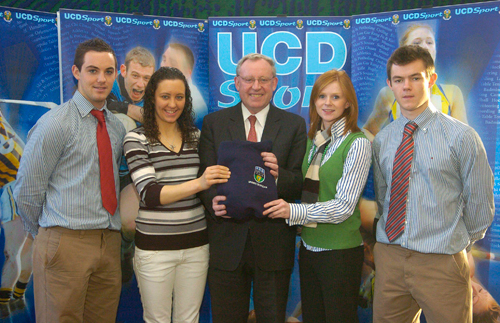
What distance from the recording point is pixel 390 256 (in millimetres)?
2275

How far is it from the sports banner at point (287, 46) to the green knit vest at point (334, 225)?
1143 millimetres

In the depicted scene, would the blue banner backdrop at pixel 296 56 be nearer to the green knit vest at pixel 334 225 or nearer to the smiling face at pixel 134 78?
the smiling face at pixel 134 78

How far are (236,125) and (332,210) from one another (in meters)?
0.77

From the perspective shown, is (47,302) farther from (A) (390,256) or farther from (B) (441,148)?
(B) (441,148)

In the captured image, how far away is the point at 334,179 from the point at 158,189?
3.32ft

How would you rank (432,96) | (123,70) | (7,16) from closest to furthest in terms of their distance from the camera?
(7,16)
(432,96)
(123,70)

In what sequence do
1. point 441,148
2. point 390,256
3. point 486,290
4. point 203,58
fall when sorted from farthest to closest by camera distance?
1. point 203,58
2. point 486,290
3. point 390,256
4. point 441,148

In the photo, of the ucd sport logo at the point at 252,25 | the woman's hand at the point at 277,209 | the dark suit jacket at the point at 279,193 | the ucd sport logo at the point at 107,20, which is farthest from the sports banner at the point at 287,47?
the woman's hand at the point at 277,209

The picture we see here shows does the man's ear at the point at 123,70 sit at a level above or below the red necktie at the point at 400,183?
above

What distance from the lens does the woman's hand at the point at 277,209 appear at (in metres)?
2.19

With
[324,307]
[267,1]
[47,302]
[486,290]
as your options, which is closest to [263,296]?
[324,307]

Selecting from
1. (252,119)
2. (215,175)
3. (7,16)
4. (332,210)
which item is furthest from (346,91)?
(7,16)

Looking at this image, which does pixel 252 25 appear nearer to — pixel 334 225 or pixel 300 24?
pixel 300 24

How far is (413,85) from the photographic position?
2.20 metres
